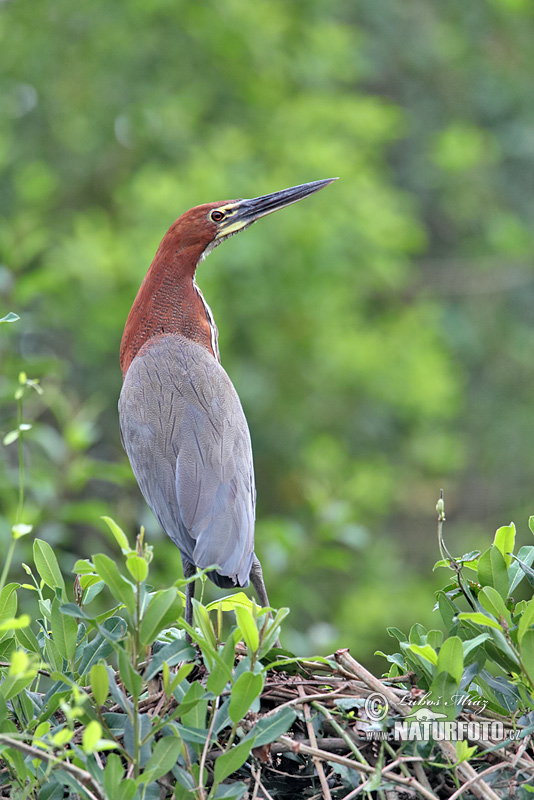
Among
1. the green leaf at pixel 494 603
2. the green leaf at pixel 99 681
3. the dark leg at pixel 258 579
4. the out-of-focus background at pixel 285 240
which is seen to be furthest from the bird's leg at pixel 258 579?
the out-of-focus background at pixel 285 240

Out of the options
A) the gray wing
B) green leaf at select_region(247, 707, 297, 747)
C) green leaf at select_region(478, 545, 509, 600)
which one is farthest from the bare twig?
the gray wing

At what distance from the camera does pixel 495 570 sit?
1.77 m

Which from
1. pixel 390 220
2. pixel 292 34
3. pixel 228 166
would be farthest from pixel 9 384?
pixel 292 34

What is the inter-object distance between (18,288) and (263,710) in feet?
8.46

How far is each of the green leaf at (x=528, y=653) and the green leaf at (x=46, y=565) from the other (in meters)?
0.90

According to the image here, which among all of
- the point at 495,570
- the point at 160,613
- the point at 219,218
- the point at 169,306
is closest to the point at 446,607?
the point at 495,570

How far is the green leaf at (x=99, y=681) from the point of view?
4.78 feet

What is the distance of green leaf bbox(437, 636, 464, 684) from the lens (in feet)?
5.19

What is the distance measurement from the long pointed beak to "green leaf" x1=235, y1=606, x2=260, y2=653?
1988mm

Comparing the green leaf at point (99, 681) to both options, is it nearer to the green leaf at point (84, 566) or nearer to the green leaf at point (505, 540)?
the green leaf at point (84, 566)

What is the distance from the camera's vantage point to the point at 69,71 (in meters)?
8.94

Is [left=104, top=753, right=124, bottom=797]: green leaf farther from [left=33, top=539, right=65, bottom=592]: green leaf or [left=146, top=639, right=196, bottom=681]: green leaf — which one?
[left=33, top=539, right=65, bottom=592]: green leaf

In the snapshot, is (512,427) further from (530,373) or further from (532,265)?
(532,265)

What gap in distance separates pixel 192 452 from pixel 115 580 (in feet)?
3.90
